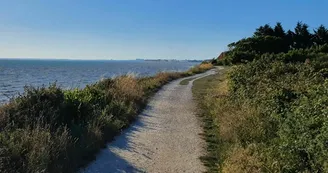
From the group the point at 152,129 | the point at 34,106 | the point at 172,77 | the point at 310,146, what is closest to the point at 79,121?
the point at 34,106

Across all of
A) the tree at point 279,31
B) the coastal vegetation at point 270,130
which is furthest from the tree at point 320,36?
the coastal vegetation at point 270,130

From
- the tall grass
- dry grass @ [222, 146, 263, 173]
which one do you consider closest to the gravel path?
the tall grass

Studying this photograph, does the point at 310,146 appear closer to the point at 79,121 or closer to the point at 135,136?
the point at 135,136

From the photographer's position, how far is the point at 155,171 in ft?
25.3

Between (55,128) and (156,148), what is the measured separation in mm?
2593

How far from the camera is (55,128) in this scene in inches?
370

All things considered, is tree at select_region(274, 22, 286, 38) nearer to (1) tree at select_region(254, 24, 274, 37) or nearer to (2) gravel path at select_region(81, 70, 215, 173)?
(1) tree at select_region(254, 24, 274, 37)

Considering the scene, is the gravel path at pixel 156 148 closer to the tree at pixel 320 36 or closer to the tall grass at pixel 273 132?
the tall grass at pixel 273 132

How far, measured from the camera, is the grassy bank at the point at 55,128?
22.4ft

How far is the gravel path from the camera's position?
796cm

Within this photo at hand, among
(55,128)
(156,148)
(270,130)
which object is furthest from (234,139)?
(55,128)

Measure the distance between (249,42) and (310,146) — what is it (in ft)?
170

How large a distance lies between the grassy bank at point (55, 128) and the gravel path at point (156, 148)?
374 mm

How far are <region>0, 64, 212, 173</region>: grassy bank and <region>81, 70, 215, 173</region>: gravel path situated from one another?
0.37 m
